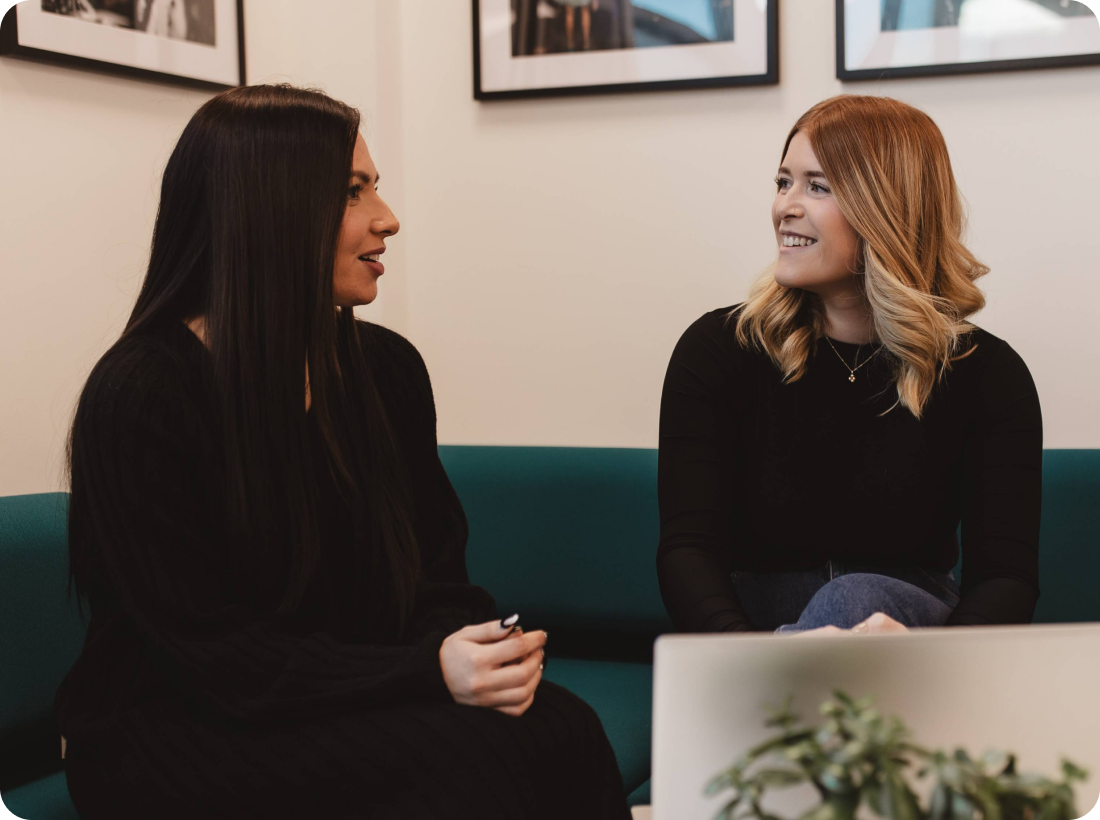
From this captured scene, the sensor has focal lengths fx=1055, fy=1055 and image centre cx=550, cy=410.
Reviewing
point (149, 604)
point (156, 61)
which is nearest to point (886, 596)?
point (149, 604)

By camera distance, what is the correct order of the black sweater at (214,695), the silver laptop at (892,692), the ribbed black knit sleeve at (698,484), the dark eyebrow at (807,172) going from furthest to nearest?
1. the dark eyebrow at (807,172)
2. the ribbed black knit sleeve at (698,484)
3. the black sweater at (214,695)
4. the silver laptop at (892,692)

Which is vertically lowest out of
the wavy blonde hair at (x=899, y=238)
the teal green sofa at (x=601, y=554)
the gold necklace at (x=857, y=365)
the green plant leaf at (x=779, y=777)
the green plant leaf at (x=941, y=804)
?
the teal green sofa at (x=601, y=554)

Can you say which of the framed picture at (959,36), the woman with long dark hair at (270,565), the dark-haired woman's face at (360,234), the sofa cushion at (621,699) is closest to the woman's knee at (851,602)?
the woman with long dark hair at (270,565)

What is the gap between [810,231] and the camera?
5.44ft

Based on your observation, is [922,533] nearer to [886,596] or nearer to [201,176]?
[886,596]

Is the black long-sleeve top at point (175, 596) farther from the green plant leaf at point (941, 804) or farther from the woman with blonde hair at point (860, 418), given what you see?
the green plant leaf at point (941, 804)

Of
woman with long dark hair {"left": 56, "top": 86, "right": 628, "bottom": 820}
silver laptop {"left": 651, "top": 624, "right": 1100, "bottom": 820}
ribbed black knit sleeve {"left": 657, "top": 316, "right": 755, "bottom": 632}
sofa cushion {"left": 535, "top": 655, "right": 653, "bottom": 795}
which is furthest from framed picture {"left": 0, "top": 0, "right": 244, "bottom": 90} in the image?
silver laptop {"left": 651, "top": 624, "right": 1100, "bottom": 820}

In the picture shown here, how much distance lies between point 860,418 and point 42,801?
131 centimetres

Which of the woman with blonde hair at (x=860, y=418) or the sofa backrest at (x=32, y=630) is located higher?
the woman with blonde hair at (x=860, y=418)

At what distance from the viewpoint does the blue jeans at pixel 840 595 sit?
139 centimetres

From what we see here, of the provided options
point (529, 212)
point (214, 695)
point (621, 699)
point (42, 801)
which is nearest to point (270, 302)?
point (214, 695)

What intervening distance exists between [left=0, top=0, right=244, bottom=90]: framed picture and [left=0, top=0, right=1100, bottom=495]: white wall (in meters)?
0.04

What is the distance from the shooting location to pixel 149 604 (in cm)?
120

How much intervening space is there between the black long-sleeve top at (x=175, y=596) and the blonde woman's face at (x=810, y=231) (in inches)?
33.2
